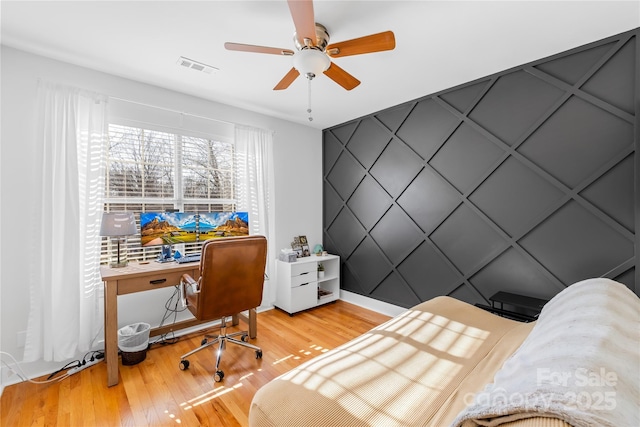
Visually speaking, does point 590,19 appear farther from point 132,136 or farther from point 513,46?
point 132,136

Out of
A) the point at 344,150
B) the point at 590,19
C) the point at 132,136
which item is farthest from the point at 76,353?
the point at 590,19

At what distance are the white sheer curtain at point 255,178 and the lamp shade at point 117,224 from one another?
1181 mm

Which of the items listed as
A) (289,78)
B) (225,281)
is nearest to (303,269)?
(225,281)

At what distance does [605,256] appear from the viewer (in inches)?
80.4

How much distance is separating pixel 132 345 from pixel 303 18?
2.77 metres

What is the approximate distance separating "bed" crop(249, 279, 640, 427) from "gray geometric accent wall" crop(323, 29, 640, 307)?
3.57 feet

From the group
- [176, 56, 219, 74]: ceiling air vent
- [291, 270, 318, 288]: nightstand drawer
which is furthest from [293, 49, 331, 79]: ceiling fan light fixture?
[291, 270, 318, 288]: nightstand drawer

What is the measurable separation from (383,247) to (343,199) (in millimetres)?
926

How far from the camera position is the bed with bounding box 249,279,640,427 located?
653 mm

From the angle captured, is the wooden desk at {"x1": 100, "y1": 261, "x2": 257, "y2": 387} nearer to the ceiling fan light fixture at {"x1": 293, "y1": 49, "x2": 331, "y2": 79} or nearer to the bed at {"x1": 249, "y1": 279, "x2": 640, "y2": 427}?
the bed at {"x1": 249, "y1": 279, "x2": 640, "y2": 427}

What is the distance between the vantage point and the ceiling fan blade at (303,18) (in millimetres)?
1386

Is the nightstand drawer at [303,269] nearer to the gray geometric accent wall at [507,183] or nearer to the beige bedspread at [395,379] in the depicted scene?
the gray geometric accent wall at [507,183]

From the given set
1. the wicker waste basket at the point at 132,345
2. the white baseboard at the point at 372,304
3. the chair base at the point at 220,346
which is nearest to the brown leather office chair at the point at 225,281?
the chair base at the point at 220,346

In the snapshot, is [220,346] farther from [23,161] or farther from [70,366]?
[23,161]
